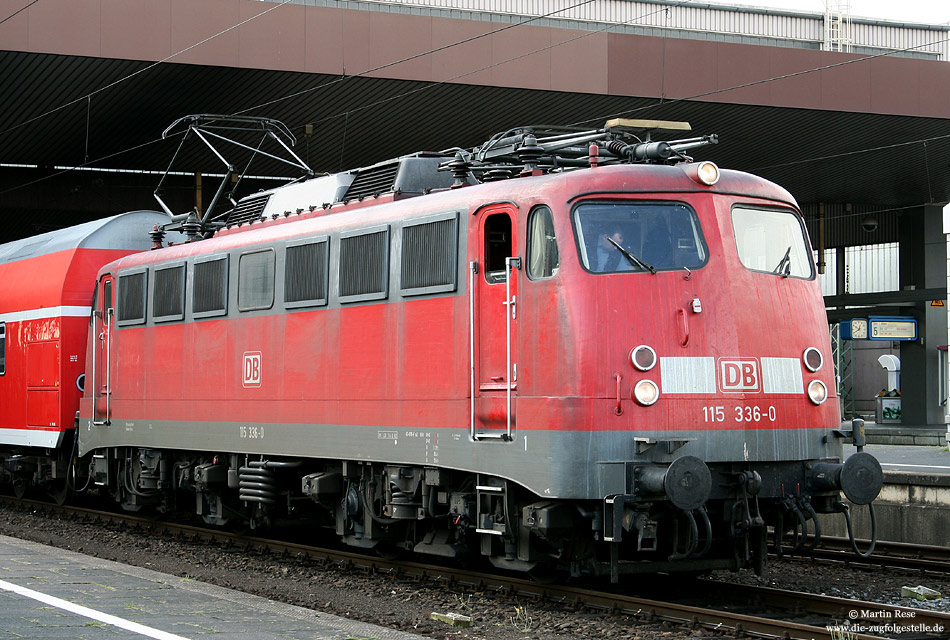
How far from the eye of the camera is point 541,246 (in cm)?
1037

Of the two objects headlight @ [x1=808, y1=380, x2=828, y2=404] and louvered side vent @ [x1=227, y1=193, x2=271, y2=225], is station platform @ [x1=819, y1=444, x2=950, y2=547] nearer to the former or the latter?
headlight @ [x1=808, y1=380, x2=828, y2=404]

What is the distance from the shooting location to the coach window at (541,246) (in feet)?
33.7

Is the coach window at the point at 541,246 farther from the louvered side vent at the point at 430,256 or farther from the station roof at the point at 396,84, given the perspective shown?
the station roof at the point at 396,84

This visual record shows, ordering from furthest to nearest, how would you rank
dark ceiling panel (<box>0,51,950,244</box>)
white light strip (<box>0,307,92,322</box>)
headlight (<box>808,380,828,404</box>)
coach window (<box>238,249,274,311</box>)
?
dark ceiling panel (<box>0,51,950,244</box>)
white light strip (<box>0,307,92,322</box>)
coach window (<box>238,249,274,311</box>)
headlight (<box>808,380,828,404</box>)

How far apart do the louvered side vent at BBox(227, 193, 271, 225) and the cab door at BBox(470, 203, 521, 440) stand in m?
4.80

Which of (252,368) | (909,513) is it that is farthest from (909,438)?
(252,368)

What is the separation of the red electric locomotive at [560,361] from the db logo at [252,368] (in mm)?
346

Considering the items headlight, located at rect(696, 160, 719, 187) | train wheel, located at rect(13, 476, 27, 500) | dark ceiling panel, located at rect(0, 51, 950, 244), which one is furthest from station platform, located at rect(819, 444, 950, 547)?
train wheel, located at rect(13, 476, 27, 500)

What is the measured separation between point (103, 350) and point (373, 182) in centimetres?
620

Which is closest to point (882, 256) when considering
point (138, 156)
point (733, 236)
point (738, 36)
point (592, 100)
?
point (738, 36)

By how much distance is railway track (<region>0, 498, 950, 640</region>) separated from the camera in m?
9.24

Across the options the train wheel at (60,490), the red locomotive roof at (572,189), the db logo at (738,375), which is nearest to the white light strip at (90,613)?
the red locomotive roof at (572,189)

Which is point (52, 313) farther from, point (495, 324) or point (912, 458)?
point (912, 458)

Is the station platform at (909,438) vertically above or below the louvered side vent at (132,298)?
below
